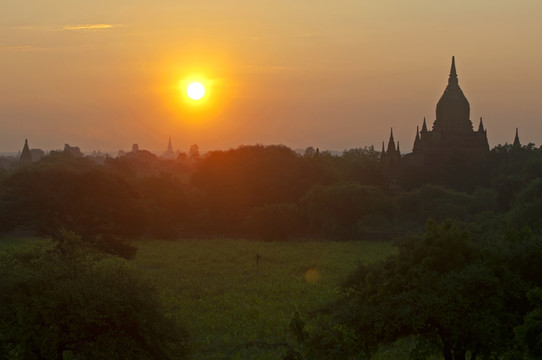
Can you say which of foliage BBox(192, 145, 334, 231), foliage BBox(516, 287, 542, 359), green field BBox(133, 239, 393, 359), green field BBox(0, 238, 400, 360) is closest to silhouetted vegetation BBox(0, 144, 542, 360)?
foliage BBox(516, 287, 542, 359)

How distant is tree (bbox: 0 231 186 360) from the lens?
526 inches

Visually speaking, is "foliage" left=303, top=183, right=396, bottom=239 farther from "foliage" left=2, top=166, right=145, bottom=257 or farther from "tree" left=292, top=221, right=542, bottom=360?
"tree" left=292, top=221, right=542, bottom=360

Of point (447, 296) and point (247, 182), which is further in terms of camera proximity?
point (247, 182)

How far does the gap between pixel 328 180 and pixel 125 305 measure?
53.1m

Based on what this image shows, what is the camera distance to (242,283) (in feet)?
112

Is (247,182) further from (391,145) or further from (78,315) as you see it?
(78,315)

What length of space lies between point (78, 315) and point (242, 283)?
2085cm

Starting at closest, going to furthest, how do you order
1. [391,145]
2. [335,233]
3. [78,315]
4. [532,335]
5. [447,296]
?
[532,335], [78,315], [447,296], [335,233], [391,145]

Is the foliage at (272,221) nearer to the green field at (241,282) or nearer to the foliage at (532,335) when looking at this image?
the green field at (241,282)

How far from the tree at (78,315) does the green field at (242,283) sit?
3.54 metres

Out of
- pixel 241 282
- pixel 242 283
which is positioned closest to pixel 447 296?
pixel 242 283

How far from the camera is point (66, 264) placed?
1471cm

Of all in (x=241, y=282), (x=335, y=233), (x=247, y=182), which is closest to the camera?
(x=241, y=282)

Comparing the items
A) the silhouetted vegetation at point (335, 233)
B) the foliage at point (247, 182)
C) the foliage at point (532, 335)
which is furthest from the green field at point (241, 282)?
the foliage at point (247, 182)
